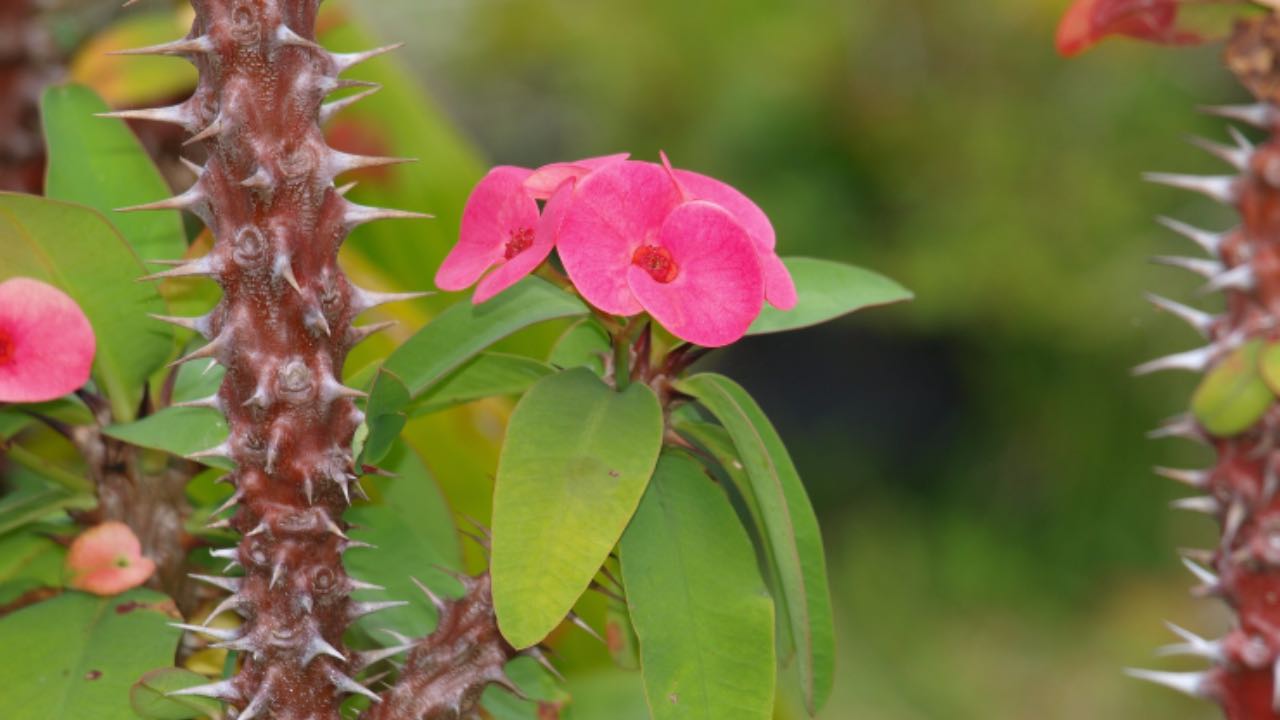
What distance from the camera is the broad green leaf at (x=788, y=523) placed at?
0.54m

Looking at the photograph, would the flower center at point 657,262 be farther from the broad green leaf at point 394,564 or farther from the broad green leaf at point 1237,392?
the broad green leaf at point 1237,392

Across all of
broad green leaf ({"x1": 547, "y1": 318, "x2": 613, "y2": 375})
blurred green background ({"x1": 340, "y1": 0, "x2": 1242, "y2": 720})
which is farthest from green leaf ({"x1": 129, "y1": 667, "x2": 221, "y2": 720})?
blurred green background ({"x1": 340, "y1": 0, "x2": 1242, "y2": 720})

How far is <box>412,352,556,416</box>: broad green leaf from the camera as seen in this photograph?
24.2 inches

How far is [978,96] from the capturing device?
3658 millimetres

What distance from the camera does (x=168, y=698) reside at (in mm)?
569

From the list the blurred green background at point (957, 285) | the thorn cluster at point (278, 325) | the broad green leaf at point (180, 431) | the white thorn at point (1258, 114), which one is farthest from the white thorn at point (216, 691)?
the blurred green background at point (957, 285)

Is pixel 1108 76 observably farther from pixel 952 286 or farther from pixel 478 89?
pixel 478 89

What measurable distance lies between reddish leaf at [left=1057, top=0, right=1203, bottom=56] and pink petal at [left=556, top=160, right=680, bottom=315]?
1.17ft

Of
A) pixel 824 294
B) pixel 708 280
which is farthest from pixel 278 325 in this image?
pixel 824 294

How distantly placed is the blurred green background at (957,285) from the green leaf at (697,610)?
2.81 m

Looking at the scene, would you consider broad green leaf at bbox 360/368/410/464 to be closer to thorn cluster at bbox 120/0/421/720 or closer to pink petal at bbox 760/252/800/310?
thorn cluster at bbox 120/0/421/720

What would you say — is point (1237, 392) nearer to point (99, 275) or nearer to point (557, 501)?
point (557, 501)

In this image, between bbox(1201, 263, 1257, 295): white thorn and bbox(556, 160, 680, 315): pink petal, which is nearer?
bbox(556, 160, 680, 315): pink petal

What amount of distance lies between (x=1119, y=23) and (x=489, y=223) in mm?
429
